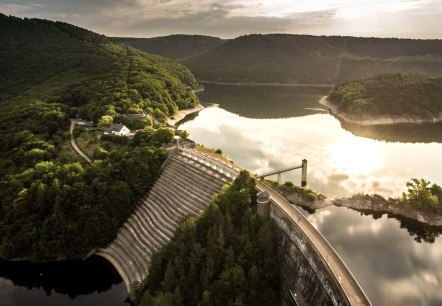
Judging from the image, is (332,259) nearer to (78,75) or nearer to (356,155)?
(356,155)

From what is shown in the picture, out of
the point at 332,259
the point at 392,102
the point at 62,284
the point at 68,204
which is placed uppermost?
the point at 332,259

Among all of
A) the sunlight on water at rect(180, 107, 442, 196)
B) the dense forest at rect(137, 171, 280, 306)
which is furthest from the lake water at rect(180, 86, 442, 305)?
the dense forest at rect(137, 171, 280, 306)

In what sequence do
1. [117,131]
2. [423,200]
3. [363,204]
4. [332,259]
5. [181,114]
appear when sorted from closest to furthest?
[332,259], [423,200], [363,204], [117,131], [181,114]

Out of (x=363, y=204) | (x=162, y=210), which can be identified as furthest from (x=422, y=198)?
(x=162, y=210)

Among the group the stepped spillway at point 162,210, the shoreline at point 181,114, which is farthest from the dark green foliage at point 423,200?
the shoreline at point 181,114

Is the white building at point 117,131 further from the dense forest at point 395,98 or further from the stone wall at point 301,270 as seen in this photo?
the dense forest at point 395,98

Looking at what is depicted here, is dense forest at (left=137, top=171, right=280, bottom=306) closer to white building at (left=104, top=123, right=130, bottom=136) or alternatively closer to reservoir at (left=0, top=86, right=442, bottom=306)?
reservoir at (left=0, top=86, right=442, bottom=306)
